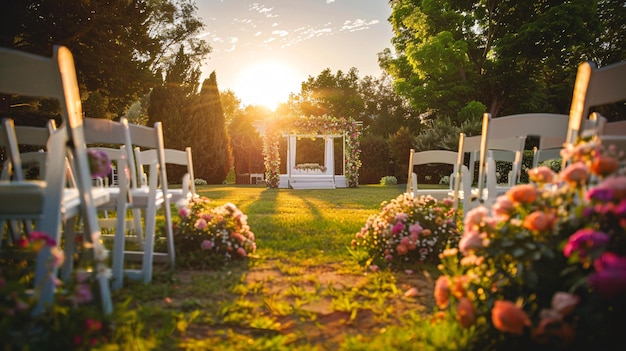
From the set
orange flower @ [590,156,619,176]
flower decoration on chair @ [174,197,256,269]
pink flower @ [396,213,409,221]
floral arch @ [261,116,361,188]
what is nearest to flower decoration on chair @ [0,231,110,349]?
flower decoration on chair @ [174,197,256,269]

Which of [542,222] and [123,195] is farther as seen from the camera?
[123,195]

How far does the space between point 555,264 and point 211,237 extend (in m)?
2.54

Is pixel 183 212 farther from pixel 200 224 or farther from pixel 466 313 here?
pixel 466 313

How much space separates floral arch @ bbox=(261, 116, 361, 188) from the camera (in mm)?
15383

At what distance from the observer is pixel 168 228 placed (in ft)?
9.53

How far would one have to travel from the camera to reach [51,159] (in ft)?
5.49

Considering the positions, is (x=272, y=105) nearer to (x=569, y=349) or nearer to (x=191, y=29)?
(x=191, y=29)

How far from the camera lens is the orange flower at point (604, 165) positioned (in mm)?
1292

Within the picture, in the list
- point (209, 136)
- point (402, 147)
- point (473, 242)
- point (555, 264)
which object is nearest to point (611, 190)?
point (555, 264)

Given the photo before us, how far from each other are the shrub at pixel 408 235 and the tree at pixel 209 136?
1488 cm

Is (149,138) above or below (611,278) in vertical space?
above

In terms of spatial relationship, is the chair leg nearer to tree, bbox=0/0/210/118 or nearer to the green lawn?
the green lawn

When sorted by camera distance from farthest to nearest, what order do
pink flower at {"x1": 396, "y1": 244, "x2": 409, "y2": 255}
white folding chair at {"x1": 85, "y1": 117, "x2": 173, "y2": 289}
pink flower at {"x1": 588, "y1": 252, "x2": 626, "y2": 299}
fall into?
1. pink flower at {"x1": 396, "y1": 244, "x2": 409, "y2": 255}
2. white folding chair at {"x1": 85, "y1": 117, "x2": 173, "y2": 289}
3. pink flower at {"x1": 588, "y1": 252, "x2": 626, "y2": 299}

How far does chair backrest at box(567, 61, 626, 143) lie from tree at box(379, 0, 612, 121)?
18676 millimetres
